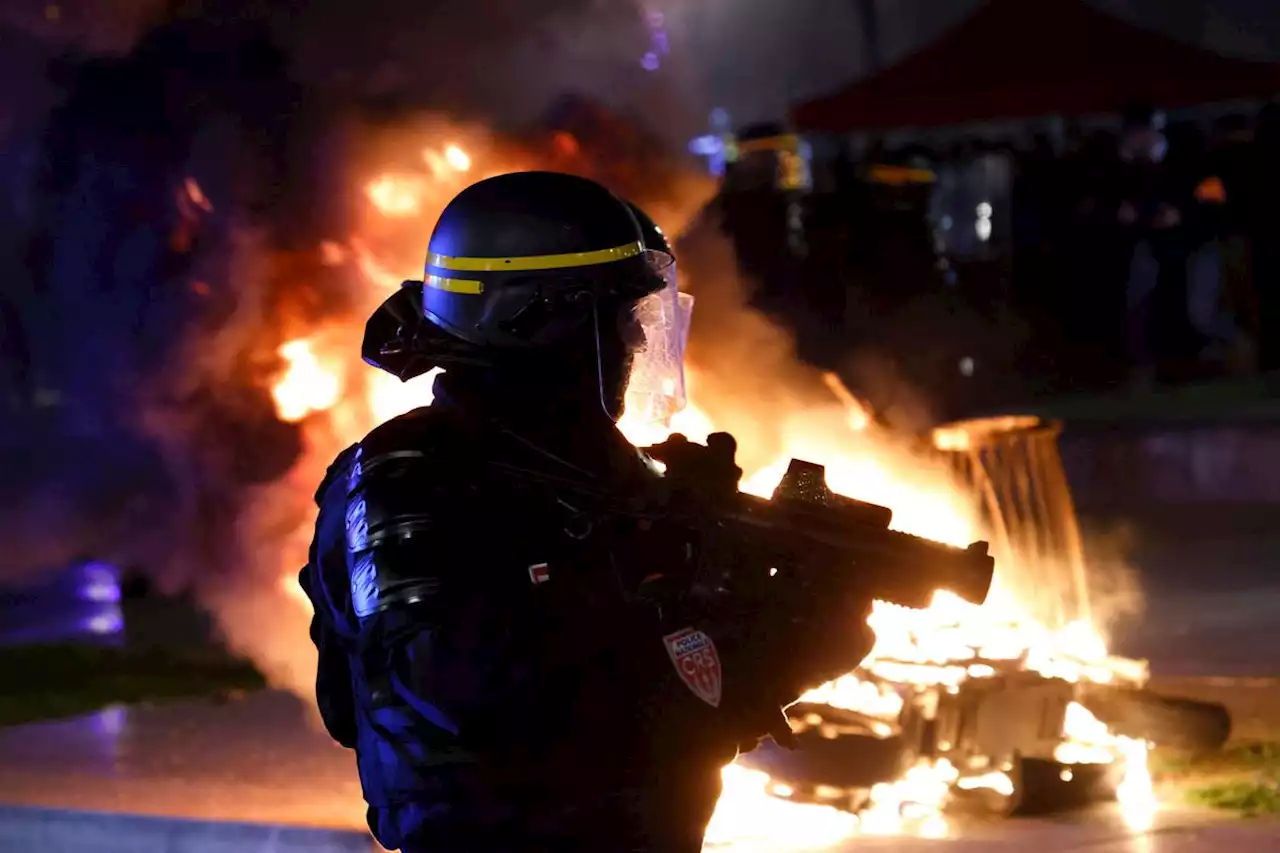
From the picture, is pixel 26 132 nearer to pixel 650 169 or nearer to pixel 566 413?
pixel 650 169

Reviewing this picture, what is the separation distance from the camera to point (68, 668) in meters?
8.95

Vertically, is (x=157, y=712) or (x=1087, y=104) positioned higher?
(x=1087, y=104)

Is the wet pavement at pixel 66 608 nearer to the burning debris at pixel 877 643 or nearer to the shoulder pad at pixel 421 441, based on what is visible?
the burning debris at pixel 877 643

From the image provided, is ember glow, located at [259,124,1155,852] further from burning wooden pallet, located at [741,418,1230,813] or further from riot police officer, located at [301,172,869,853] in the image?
riot police officer, located at [301,172,869,853]

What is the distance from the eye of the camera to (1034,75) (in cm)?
1199

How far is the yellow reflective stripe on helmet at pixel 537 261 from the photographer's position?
2225 millimetres

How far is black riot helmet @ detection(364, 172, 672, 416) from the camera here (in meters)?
2.21

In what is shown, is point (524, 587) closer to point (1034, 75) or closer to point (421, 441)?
point (421, 441)

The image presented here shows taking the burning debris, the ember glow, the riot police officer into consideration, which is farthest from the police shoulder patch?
the ember glow

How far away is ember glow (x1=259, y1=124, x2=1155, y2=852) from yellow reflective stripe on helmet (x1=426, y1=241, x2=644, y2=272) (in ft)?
8.79

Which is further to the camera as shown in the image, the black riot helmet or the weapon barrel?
the black riot helmet

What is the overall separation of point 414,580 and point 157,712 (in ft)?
19.9

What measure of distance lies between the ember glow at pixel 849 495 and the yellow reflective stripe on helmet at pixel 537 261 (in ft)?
8.79

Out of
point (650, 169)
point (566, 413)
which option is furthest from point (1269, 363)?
point (566, 413)
